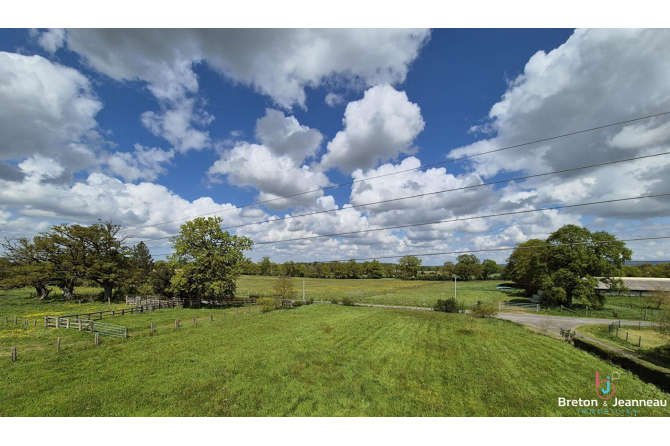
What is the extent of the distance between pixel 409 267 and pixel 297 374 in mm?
116629

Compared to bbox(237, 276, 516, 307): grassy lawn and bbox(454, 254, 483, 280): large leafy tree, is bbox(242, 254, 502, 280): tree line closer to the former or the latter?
bbox(454, 254, 483, 280): large leafy tree

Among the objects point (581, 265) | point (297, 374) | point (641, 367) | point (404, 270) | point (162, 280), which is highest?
point (581, 265)

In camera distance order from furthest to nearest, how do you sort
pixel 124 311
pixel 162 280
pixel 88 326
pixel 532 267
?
pixel 532 267 < pixel 162 280 < pixel 124 311 < pixel 88 326

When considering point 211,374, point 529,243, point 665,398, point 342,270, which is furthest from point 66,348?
point 342,270

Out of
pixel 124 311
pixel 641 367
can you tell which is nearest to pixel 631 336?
pixel 641 367

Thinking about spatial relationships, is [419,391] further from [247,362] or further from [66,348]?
[66,348]

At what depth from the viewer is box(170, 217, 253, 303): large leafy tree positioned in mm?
35125

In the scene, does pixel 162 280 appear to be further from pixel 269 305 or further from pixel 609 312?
pixel 609 312

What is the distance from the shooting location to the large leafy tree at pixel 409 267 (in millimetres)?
121562

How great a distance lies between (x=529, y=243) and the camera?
69.7m

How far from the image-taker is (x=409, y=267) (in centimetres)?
12225

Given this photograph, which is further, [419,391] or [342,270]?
[342,270]

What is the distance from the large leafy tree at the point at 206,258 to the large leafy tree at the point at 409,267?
98244 millimetres
